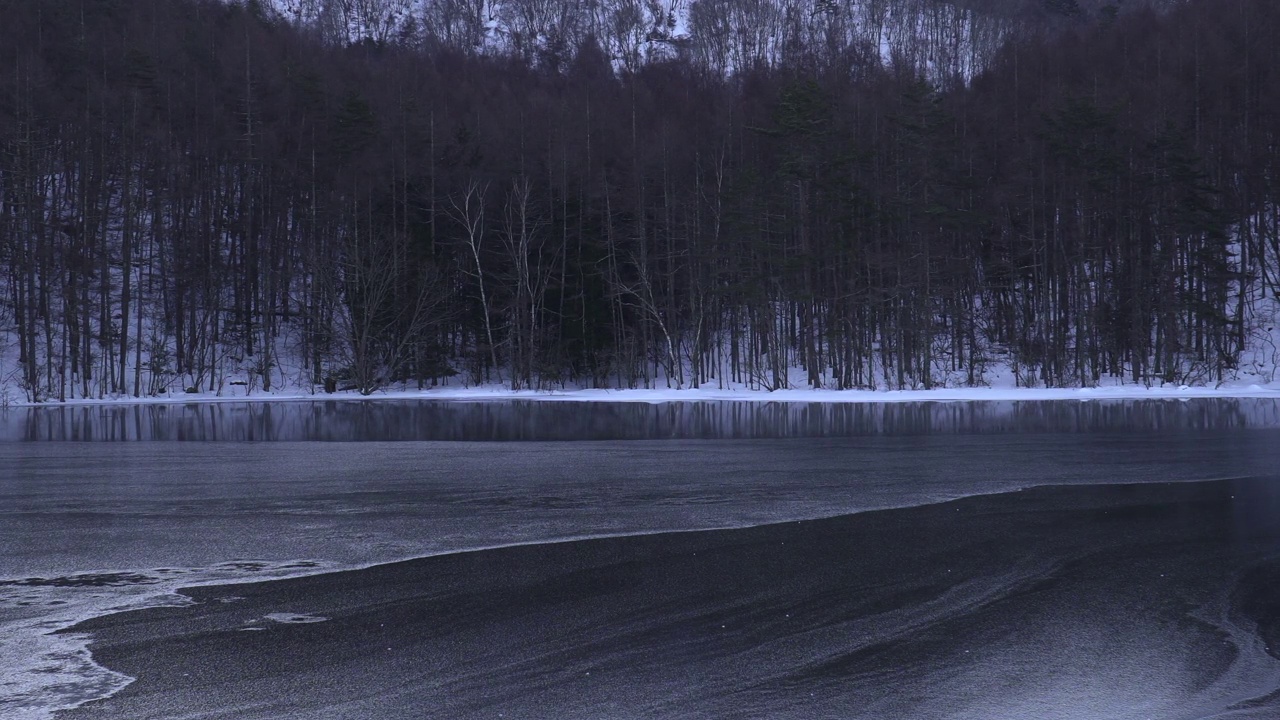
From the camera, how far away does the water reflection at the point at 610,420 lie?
23.1 meters

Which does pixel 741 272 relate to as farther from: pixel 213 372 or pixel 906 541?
pixel 906 541

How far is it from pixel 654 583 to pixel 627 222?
48.5m

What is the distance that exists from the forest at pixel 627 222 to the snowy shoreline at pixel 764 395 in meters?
2.03

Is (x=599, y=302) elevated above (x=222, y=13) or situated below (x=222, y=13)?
below

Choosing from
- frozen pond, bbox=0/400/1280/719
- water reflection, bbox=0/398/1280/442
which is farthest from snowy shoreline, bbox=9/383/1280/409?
frozen pond, bbox=0/400/1280/719

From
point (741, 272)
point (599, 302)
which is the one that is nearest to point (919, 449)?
point (741, 272)

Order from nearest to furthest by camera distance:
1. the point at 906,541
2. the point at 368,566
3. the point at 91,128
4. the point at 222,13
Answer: the point at 368,566 < the point at 906,541 < the point at 91,128 < the point at 222,13

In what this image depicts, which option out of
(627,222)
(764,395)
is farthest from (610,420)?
(627,222)

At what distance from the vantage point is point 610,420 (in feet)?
94.2

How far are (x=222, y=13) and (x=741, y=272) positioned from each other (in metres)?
43.3

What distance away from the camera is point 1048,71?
208 feet

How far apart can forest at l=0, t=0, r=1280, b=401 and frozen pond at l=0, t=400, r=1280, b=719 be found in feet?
106

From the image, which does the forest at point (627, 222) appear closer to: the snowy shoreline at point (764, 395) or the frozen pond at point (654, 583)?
the snowy shoreline at point (764, 395)

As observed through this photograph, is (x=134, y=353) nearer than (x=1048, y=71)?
Yes
